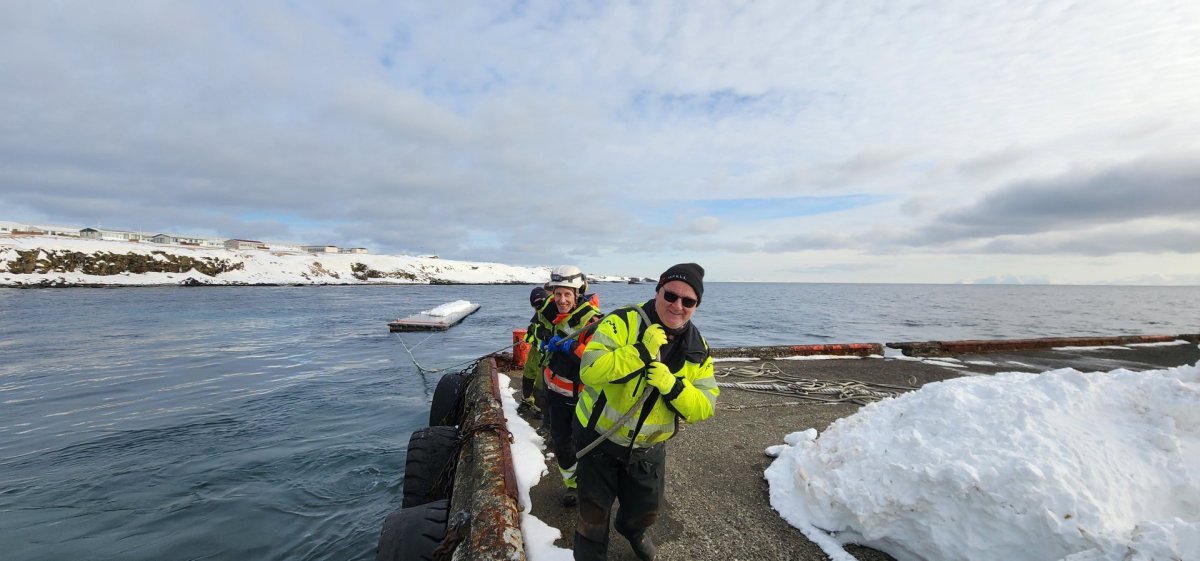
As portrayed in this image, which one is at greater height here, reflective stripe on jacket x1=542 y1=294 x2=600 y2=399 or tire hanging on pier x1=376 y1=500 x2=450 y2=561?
reflective stripe on jacket x1=542 y1=294 x2=600 y2=399

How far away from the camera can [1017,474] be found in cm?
281

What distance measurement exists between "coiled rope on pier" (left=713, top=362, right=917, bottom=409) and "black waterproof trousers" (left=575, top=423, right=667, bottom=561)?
4120mm

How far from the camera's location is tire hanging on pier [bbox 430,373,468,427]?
290 inches

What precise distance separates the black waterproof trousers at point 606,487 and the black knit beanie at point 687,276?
3.29 ft

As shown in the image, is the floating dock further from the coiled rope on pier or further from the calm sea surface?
the coiled rope on pier

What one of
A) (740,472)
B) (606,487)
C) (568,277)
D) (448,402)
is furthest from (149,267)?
(606,487)

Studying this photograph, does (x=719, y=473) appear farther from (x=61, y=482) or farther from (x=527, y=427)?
(x=61, y=482)

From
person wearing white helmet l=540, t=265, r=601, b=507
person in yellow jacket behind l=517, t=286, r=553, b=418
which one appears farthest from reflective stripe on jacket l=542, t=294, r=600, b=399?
person in yellow jacket behind l=517, t=286, r=553, b=418

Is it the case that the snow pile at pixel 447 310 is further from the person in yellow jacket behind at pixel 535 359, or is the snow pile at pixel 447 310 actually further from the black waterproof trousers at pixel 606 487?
the black waterproof trousers at pixel 606 487

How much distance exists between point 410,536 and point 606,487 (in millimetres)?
1517

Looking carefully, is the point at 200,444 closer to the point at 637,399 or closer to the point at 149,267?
the point at 637,399

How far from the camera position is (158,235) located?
12000cm

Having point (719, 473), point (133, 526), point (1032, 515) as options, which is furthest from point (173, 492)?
point (1032, 515)

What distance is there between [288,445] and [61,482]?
250 centimetres
